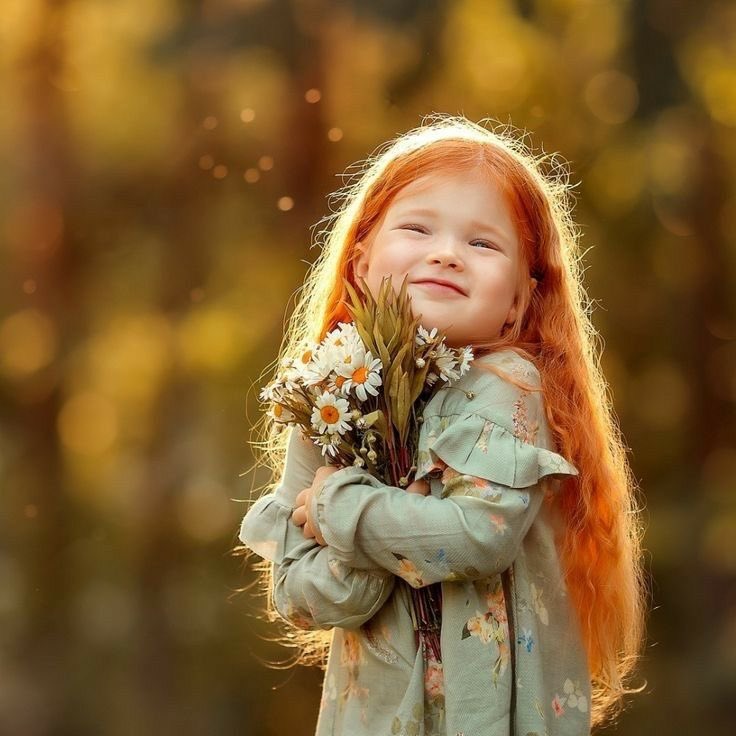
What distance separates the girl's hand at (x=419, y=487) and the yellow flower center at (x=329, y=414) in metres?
0.16

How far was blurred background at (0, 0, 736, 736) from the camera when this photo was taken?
16.0 feet

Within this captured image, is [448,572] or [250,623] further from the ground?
[448,572]

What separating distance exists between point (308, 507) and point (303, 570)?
3.9 inches

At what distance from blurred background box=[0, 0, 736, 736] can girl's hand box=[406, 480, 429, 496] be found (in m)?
3.00

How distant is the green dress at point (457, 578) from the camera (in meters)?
1.72

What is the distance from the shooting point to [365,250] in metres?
2.05

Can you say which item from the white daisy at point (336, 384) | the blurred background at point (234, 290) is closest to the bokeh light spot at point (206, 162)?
the blurred background at point (234, 290)

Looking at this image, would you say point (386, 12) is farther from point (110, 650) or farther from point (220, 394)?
point (110, 650)

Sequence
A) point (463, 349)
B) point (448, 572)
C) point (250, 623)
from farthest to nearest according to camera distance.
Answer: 1. point (250, 623)
2. point (463, 349)
3. point (448, 572)

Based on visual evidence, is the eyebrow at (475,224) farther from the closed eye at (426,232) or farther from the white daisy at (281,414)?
the white daisy at (281,414)

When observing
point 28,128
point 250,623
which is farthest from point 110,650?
point 28,128

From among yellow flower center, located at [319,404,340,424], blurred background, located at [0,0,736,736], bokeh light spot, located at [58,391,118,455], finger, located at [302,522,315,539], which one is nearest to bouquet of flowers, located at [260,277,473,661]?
yellow flower center, located at [319,404,340,424]

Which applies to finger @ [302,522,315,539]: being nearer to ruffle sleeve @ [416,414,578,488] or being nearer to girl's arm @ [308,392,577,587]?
girl's arm @ [308,392,577,587]

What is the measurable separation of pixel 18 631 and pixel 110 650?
432mm
